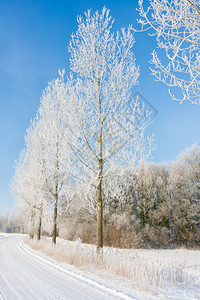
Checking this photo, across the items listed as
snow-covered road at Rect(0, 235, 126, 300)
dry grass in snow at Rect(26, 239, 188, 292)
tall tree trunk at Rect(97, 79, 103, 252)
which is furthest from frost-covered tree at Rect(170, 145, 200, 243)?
snow-covered road at Rect(0, 235, 126, 300)

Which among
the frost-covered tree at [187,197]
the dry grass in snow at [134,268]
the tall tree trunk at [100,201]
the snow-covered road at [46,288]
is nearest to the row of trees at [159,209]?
the frost-covered tree at [187,197]

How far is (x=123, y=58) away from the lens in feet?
28.4

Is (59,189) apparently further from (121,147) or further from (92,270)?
(92,270)

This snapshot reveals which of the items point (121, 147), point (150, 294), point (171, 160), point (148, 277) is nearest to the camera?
point (150, 294)

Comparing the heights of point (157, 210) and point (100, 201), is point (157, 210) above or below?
below

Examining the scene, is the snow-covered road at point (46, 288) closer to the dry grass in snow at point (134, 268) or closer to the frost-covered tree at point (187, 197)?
the dry grass in snow at point (134, 268)

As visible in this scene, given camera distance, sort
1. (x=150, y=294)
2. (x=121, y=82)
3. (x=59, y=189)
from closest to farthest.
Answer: (x=150, y=294) < (x=121, y=82) < (x=59, y=189)

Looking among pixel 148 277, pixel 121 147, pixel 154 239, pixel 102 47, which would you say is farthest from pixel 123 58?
pixel 154 239

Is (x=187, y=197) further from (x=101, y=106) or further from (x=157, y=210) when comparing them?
(x=101, y=106)

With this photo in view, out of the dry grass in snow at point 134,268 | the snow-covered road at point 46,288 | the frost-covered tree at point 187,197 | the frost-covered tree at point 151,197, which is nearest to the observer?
the snow-covered road at point 46,288

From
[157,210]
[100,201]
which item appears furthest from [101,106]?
[157,210]

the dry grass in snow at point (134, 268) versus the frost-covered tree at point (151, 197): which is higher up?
the frost-covered tree at point (151, 197)

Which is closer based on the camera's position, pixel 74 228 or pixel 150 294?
pixel 150 294

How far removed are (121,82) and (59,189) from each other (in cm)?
722
